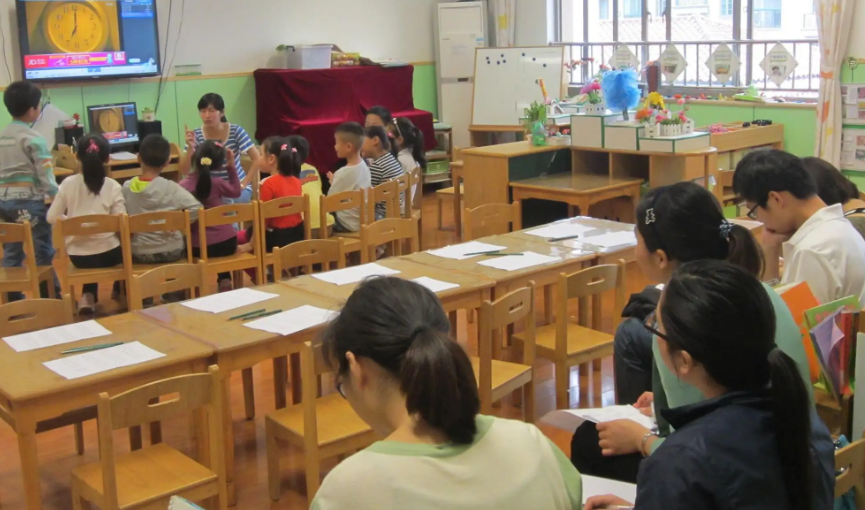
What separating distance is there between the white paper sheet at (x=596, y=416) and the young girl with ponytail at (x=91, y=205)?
331cm

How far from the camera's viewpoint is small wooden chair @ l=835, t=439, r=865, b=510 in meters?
1.93

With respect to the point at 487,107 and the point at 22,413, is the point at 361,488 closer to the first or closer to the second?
the point at 22,413

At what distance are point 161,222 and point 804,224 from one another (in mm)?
3236

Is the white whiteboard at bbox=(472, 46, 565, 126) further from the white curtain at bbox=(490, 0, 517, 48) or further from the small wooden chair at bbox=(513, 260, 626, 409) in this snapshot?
the small wooden chair at bbox=(513, 260, 626, 409)

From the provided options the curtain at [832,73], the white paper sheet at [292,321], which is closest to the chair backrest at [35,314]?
the white paper sheet at [292,321]

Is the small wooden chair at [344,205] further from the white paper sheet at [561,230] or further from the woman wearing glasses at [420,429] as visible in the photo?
the woman wearing glasses at [420,429]

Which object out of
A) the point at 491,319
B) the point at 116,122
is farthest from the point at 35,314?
the point at 116,122

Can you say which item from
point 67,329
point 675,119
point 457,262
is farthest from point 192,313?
point 675,119

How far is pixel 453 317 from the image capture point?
14.8 ft

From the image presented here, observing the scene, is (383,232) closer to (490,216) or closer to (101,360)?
(490,216)

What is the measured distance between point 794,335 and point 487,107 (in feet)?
25.3

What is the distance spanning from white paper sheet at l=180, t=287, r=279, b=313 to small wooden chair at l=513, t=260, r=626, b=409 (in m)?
1.07

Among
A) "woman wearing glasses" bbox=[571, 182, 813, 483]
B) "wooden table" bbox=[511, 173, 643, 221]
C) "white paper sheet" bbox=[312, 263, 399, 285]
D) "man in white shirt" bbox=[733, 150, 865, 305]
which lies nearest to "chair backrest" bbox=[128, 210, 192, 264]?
"white paper sheet" bbox=[312, 263, 399, 285]

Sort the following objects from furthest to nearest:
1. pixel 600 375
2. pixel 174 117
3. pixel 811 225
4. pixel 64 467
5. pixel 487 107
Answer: pixel 487 107 → pixel 174 117 → pixel 600 375 → pixel 64 467 → pixel 811 225
